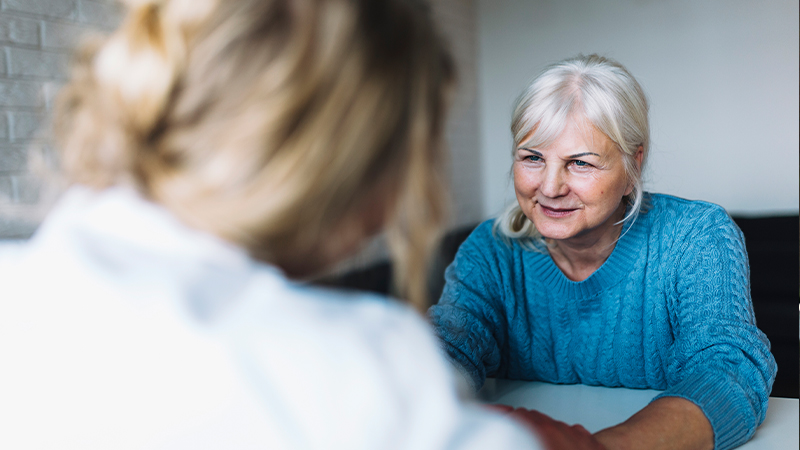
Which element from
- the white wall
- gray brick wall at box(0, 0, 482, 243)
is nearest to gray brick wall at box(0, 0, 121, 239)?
gray brick wall at box(0, 0, 482, 243)

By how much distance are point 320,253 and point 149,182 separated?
0.49ft

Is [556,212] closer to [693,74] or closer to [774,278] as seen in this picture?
[774,278]

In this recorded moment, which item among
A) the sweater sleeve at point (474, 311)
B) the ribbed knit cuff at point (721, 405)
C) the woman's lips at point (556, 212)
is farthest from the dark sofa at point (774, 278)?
the ribbed knit cuff at point (721, 405)

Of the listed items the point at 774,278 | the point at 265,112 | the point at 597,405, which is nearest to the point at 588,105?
the point at 597,405

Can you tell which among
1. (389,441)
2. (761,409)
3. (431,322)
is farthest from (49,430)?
(761,409)

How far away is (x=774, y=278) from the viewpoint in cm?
296

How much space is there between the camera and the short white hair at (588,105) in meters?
1.20

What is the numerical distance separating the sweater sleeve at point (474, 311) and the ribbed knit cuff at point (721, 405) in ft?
1.20

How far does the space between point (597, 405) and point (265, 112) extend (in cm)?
82

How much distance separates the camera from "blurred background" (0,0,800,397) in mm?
3115

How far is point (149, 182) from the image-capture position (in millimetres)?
490

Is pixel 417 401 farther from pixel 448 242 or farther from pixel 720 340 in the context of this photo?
pixel 448 242

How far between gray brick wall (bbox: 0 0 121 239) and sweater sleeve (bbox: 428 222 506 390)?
4.26 ft

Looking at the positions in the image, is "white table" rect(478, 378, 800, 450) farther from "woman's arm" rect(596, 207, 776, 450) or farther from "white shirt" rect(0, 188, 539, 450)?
"white shirt" rect(0, 188, 539, 450)
